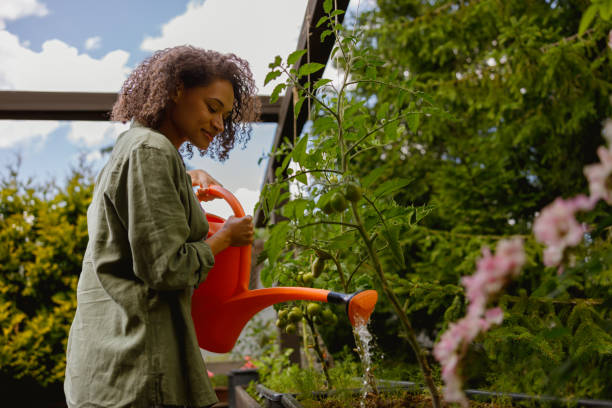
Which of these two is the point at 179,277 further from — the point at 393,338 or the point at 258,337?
the point at 258,337

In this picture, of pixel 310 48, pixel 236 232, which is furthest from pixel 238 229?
pixel 310 48

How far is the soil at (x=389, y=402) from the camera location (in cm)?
122

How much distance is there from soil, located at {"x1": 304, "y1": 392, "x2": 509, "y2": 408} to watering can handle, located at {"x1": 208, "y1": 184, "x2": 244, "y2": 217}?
0.60 metres

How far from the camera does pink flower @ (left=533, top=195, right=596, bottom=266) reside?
36cm

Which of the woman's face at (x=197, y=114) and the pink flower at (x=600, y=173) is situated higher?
the woman's face at (x=197, y=114)

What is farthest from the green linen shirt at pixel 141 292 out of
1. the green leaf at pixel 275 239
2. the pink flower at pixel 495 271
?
the pink flower at pixel 495 271

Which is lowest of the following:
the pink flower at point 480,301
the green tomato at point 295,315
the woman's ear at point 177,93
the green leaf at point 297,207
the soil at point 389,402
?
the soil at point 389,402

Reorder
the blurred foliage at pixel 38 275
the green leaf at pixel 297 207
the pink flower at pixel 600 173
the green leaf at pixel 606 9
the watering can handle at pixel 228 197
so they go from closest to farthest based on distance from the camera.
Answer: the pink flower at pixel 600 173, the green leaf at pixel 606 9, the green leaf at pixel 297 207, the watering can handle at pixel 228 197, the blurred foliage at pixel 38 275

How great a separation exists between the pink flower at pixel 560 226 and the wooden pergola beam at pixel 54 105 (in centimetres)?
249

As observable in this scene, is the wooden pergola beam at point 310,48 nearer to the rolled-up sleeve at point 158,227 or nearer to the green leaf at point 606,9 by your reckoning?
the rolled-up sleeve at point 158,227

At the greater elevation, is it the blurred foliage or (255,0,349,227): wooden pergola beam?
(255,0,349,227): wooden pergola beam

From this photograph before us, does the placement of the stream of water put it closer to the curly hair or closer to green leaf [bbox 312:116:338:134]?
green leaf [bbox 312:116:338:134]

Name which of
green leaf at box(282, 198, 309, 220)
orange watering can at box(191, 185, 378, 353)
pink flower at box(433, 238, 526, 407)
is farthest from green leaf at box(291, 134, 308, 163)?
pink flower at box(433, 238, 526, 407)

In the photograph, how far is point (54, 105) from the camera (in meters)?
2.79
